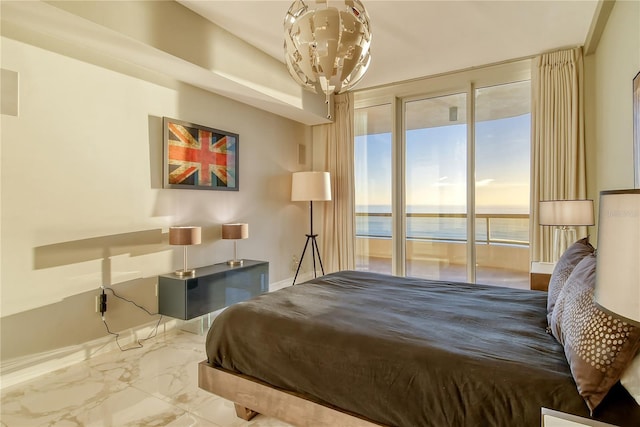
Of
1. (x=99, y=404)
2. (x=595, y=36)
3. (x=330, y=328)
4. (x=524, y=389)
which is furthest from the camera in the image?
(x=595, y=36)

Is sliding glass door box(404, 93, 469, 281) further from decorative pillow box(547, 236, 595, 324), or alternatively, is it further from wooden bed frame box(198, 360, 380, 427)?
wooden bed frame box(198, 360, 380, 427)

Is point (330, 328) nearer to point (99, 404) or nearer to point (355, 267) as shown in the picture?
point (99, 404)

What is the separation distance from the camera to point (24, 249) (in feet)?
8.00

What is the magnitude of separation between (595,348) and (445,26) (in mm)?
3035

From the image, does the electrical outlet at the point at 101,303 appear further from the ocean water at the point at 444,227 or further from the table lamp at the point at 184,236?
the ocean water at the point at 444,227

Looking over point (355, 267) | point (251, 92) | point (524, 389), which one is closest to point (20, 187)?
point (251, 92)

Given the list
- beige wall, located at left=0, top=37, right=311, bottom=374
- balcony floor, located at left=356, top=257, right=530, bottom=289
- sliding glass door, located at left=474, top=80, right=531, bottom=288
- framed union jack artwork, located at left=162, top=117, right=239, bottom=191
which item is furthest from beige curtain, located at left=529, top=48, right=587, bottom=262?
beige wall, located at left=0, top=37, right=311, bottom=374

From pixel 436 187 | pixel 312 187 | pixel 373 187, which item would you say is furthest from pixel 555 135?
pixel 312 187

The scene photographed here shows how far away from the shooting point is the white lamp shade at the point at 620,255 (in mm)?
683

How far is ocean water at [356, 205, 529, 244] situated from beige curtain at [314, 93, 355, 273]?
0.22 m

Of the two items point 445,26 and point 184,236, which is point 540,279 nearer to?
point 445,26

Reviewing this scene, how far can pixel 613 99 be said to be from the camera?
8.84 feet

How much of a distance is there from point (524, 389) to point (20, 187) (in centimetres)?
318

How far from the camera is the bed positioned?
1.21 m
